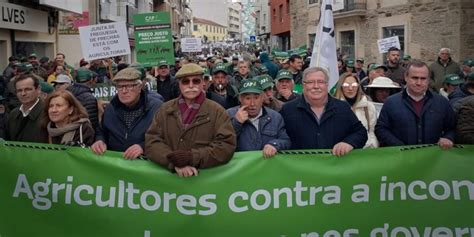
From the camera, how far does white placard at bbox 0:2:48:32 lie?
15.3m

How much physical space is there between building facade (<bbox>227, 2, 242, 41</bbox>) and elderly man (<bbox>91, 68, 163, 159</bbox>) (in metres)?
166

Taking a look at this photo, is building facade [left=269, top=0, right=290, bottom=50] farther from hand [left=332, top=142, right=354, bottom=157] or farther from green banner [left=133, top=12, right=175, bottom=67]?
hand [left=332, top=142, right=354, bottom=157]

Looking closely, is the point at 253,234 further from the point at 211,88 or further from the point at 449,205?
the point at 211,88

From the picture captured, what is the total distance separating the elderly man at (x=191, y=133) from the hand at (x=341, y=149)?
78cm

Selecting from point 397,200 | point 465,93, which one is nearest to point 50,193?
point 397,200

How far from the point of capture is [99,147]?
14.5ft

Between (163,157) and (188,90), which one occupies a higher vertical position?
(188,90)

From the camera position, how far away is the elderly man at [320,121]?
4555 millimetres

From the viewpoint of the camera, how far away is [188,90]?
14.2 ft

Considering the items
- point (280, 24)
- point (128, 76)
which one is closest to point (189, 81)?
point (128, 76)

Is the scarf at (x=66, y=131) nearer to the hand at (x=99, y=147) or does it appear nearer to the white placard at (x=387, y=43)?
the hand at (x=99, y=147)

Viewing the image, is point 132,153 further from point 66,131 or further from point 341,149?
point 341,149

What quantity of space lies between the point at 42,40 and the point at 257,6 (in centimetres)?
6097

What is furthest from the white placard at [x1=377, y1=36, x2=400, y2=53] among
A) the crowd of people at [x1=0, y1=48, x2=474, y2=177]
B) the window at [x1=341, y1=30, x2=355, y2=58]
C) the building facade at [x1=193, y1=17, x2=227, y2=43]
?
the building facade at [x1=193, y1=17, x2=227, y2=43]
